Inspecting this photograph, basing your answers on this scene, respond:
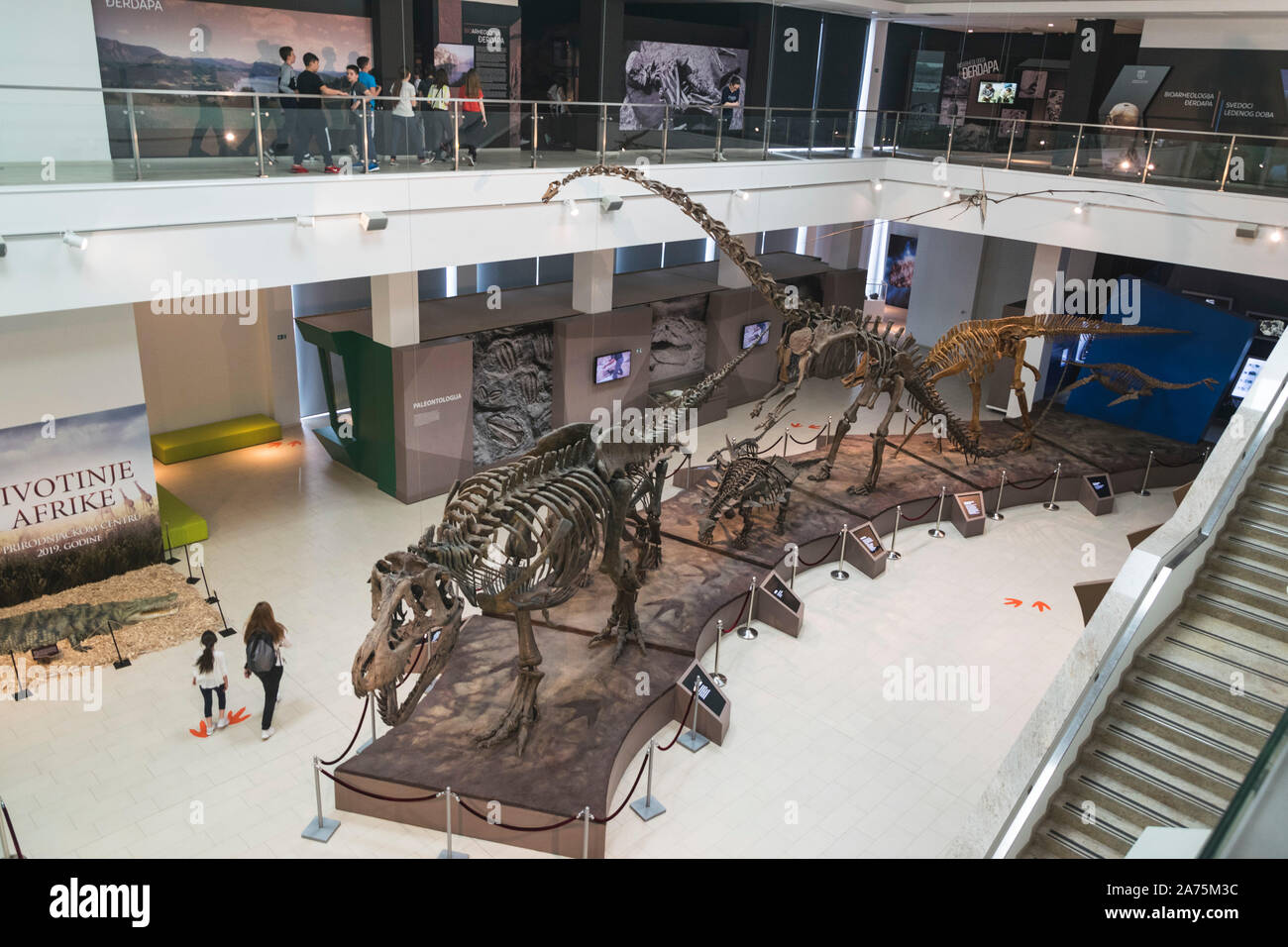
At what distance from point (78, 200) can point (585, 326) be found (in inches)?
293

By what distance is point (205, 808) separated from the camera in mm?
7695

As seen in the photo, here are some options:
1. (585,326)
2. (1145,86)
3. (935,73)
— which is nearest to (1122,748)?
(585,326)

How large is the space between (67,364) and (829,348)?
8.75m

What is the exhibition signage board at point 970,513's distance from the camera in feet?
44.1

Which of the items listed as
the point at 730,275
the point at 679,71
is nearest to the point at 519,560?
the point at 730,275

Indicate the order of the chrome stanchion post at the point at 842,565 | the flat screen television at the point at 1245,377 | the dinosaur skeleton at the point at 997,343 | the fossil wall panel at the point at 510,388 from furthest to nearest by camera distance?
the flat screen television at the point at 1245,377
the dinosaur skeleton at the point at 997,343
the fossil wall panel at the point at 510,388
the chrome stanchion post at the point at 842,565

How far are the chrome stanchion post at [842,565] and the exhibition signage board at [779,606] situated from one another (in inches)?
53.7

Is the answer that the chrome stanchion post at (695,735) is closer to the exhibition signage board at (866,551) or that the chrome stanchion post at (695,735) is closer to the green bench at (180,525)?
the exhibition signage board at (866,551)

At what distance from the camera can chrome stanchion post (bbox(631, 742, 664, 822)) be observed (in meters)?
7.82

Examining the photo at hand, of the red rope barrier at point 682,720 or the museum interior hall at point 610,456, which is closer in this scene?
the museum interior hall at point 610,456

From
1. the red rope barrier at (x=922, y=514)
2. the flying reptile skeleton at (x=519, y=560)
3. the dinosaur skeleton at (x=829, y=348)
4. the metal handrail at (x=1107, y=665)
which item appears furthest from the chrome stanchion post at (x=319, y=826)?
the red rope barrier at (x=922, y=514)

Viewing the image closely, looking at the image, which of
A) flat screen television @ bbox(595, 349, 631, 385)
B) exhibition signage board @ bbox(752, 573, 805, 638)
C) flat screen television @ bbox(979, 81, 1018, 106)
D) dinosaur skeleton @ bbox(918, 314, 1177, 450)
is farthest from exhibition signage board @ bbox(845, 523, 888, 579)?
flat screen television @ bbox(979, 81, 1018, 106)

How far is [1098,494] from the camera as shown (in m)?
14.6

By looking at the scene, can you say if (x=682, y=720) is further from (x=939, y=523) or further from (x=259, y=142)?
(x=259, y=142)
